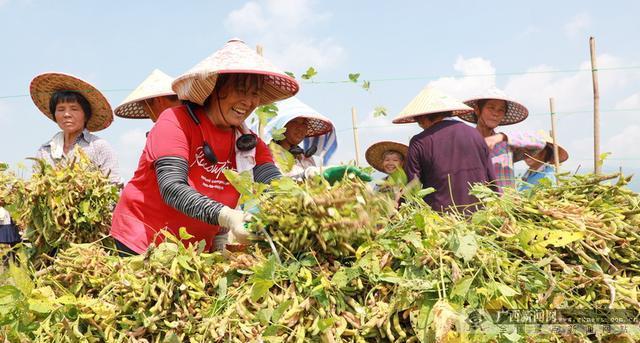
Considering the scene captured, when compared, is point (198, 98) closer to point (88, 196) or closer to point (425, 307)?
Answer: point (88, 196)

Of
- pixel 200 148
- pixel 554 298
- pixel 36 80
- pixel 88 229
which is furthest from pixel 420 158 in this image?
pixel 36 80

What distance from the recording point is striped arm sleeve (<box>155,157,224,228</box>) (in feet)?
5.89

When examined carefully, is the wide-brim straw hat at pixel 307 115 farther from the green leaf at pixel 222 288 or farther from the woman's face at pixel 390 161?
the green leaf at pixel 222 288

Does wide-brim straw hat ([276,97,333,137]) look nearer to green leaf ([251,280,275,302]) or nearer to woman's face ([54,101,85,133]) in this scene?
woman's face ([54,101,85,133])

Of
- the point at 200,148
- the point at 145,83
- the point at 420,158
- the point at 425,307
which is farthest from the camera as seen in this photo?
the point at 145,83

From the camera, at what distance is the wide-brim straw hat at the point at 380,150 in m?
6.63

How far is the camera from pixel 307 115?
4285 millimetres

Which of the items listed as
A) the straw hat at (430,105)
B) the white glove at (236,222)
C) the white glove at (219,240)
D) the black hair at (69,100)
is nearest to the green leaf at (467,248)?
the white glove at (236,222)

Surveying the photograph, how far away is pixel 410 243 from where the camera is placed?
1404 millimetres

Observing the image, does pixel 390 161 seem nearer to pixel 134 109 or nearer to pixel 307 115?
pixel 307 115

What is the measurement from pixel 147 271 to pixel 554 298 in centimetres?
107

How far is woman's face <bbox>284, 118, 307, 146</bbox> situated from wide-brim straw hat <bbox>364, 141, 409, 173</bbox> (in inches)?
88.4

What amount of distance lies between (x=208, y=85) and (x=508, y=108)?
3820 mm

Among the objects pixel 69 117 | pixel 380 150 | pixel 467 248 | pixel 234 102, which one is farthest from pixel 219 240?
pixel 380 150
